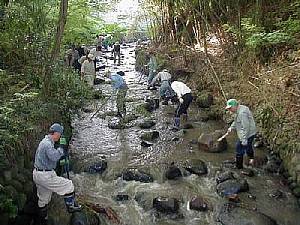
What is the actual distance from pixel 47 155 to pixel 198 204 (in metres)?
3.00

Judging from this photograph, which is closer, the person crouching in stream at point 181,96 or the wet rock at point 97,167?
the wet rock at point 97,167

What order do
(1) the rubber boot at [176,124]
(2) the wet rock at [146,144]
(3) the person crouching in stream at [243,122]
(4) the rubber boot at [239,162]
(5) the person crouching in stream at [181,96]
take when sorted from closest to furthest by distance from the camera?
(3) the person crouching in stream at [243,122] → (4) the rubber boot at [239,162] → (2) the wet rock at [146,144] → (5) the person crouching in stream at [181,96] → (1) the rubber boot at [176,124]

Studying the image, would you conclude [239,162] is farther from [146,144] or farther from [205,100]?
[205,100]

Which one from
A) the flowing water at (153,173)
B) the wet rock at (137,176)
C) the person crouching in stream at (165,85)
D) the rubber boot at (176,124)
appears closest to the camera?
the flowing water at (153,173)

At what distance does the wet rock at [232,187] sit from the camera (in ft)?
25.5

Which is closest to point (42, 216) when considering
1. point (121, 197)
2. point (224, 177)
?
point (121, 197)

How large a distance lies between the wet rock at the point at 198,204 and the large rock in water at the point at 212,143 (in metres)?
2.65

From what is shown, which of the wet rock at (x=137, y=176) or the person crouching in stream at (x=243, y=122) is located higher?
the person crouching in stream at (x=243, y=122)

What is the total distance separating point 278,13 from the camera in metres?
11.5

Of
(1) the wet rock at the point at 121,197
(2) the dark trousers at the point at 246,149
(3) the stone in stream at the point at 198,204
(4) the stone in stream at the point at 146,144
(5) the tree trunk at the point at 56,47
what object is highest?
→ (5) the tree trunk at the point at 56,47

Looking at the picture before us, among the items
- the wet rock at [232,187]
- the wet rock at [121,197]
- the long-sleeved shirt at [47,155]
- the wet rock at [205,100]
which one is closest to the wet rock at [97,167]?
the wet rock at [121,197]

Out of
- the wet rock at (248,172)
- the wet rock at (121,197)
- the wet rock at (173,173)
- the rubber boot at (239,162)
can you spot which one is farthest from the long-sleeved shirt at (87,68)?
the wet rock at (248,172)

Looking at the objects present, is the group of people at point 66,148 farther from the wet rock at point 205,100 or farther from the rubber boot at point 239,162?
the wet rock at point 205,100

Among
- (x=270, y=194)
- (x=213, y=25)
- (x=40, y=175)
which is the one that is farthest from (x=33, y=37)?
(x=213, y=25)
